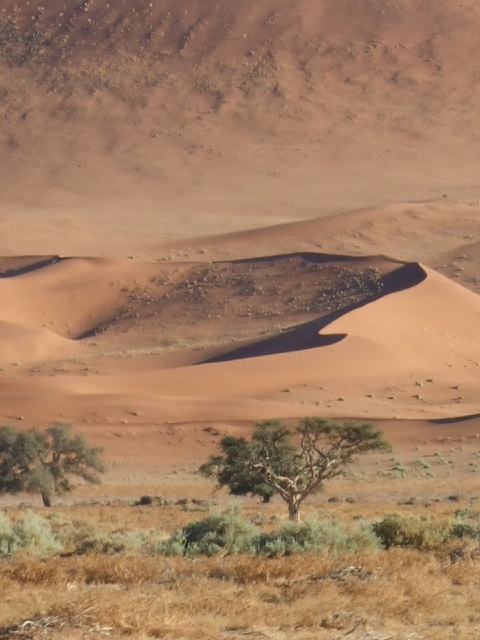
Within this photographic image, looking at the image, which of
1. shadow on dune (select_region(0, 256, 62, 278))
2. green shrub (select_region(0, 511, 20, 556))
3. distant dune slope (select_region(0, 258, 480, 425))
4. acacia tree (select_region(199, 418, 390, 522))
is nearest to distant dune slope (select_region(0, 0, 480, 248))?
shadow on dune (select_region(0, 256, 62, 278))

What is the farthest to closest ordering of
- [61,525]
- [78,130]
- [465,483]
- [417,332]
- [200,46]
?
[200,46] → [78,130] → [417,332] → [465,483] → [61,525]

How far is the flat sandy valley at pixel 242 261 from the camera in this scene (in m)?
9.23

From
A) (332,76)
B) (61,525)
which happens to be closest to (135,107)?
(332,76)

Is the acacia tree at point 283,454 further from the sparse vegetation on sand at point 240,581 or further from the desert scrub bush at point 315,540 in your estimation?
the desert scrub bush at point 315,540

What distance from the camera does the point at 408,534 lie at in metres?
10.5

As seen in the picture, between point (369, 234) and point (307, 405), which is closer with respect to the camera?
point (307, 405)

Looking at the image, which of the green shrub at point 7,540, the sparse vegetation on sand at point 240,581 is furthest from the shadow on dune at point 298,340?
the green shrub at point 7,540

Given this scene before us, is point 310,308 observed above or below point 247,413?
above

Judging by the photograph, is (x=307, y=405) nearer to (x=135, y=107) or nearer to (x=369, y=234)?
(x=369, y=234)

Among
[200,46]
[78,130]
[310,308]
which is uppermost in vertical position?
[200,46]

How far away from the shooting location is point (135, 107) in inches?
2896

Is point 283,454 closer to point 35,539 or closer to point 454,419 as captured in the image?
point 454,419

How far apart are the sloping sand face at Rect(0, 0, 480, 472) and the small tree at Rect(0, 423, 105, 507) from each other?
11.1 feet

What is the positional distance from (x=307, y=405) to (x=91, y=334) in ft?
49.3
